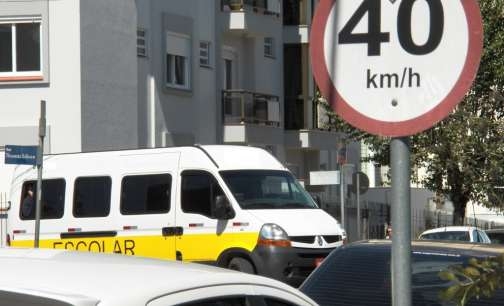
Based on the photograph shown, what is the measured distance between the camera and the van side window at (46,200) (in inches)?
878

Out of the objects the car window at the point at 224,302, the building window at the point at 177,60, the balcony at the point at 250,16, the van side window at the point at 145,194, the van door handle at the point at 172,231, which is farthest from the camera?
the balcony at the point at 250,16

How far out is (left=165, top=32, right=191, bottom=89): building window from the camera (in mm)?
34781

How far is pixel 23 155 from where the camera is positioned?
21.4 m

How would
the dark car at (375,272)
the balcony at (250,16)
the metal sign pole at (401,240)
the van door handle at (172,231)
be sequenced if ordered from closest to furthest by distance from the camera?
the metal sign pole at (401,240) < the dark car at (375,272) < the van door handle at (172,231) < the balcony at (250,16)

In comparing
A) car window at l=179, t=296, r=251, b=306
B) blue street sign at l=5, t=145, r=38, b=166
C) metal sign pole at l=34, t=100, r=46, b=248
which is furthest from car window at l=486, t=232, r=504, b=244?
car window at l=179, t=296, r=251, b=306

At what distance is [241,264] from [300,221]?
1211mm

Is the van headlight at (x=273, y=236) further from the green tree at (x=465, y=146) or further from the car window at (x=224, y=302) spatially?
the green tree at (x=465, y=146)

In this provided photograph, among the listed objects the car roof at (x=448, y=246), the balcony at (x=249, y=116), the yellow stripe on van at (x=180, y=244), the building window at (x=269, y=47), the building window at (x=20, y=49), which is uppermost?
the building window at (x=269, y=47)

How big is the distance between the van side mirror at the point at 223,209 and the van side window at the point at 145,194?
0.92 metres

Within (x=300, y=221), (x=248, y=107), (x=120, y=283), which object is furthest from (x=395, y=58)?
(x=248, y=107)

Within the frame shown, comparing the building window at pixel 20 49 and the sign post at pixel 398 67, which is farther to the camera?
the building window at pixel 20 49

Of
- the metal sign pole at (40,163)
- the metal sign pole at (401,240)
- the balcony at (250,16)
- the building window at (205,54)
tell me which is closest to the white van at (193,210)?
the metal sign pole at (40,163)

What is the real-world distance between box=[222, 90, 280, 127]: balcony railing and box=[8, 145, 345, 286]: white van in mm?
15433

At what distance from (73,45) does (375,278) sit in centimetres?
2322
